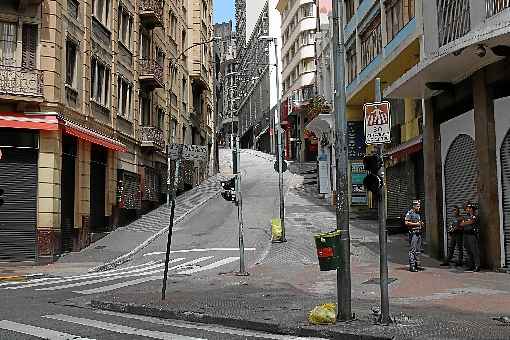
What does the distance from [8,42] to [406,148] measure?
15.2 meters

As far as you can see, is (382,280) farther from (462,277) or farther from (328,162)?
(328,162)

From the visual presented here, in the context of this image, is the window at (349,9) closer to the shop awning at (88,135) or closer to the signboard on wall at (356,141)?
the signboard on wall at (356,141)

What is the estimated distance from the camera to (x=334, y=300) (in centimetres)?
1152

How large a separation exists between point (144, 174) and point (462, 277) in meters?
22.1

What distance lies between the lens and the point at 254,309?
10422 mm

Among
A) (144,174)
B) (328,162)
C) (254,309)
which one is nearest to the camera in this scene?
(254,309)

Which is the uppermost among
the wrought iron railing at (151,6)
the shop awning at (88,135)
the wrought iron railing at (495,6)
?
the wrought iron railing at (151,6)

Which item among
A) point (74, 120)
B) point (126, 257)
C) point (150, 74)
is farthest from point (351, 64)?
point (126, 257)

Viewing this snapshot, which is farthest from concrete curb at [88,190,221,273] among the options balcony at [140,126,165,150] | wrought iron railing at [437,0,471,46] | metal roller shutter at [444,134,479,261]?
wrought iron railing at [437,0,471,46]

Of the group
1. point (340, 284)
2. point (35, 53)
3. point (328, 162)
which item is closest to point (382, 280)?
point (340, 284)

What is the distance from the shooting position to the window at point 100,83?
2584 centimetres

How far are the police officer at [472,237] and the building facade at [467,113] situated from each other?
20 cm

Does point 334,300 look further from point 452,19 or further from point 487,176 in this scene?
point 452,19

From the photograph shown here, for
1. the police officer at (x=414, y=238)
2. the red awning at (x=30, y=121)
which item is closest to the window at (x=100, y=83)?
the red awning at (x=30, y=121)
